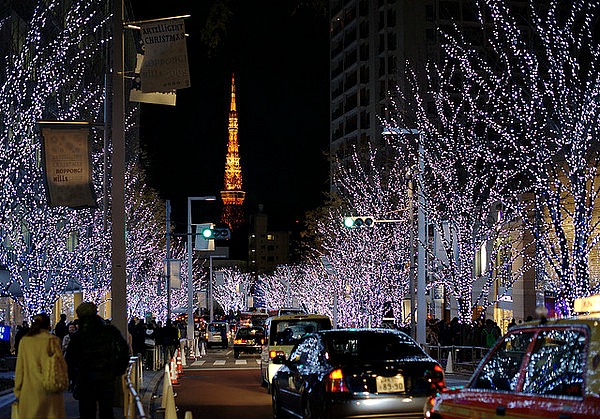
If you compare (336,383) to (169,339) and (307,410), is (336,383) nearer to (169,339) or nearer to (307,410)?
(307,410)

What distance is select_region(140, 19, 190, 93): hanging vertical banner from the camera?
1553 centimetres

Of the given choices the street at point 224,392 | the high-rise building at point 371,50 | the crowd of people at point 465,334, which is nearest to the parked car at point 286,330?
the street at point 224,392

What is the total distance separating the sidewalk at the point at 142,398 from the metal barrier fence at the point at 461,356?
795 centimetres

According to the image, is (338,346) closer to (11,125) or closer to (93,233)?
(11,125)

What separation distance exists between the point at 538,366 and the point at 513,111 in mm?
19540

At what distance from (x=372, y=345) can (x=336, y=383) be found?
1.23 meters

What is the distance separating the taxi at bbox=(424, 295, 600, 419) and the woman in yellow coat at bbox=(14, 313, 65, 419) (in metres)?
4.14

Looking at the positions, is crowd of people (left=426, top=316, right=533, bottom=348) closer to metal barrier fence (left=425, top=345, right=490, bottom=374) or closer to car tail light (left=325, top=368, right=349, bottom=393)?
metal barrier fence (left=425, top=345, right=490, bottom=374)

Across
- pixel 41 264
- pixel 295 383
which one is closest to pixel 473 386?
pixel 295 383

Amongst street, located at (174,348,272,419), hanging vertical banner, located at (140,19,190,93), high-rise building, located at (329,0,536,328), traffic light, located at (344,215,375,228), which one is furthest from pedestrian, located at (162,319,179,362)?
high-rise building, located at (329,0,536,328)

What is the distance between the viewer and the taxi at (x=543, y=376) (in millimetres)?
6633

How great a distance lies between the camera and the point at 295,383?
14320mm

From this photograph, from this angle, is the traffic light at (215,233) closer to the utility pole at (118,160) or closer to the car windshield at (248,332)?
the car windshield at (248,332)

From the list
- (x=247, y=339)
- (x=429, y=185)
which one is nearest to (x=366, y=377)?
(x=429, y=185)
